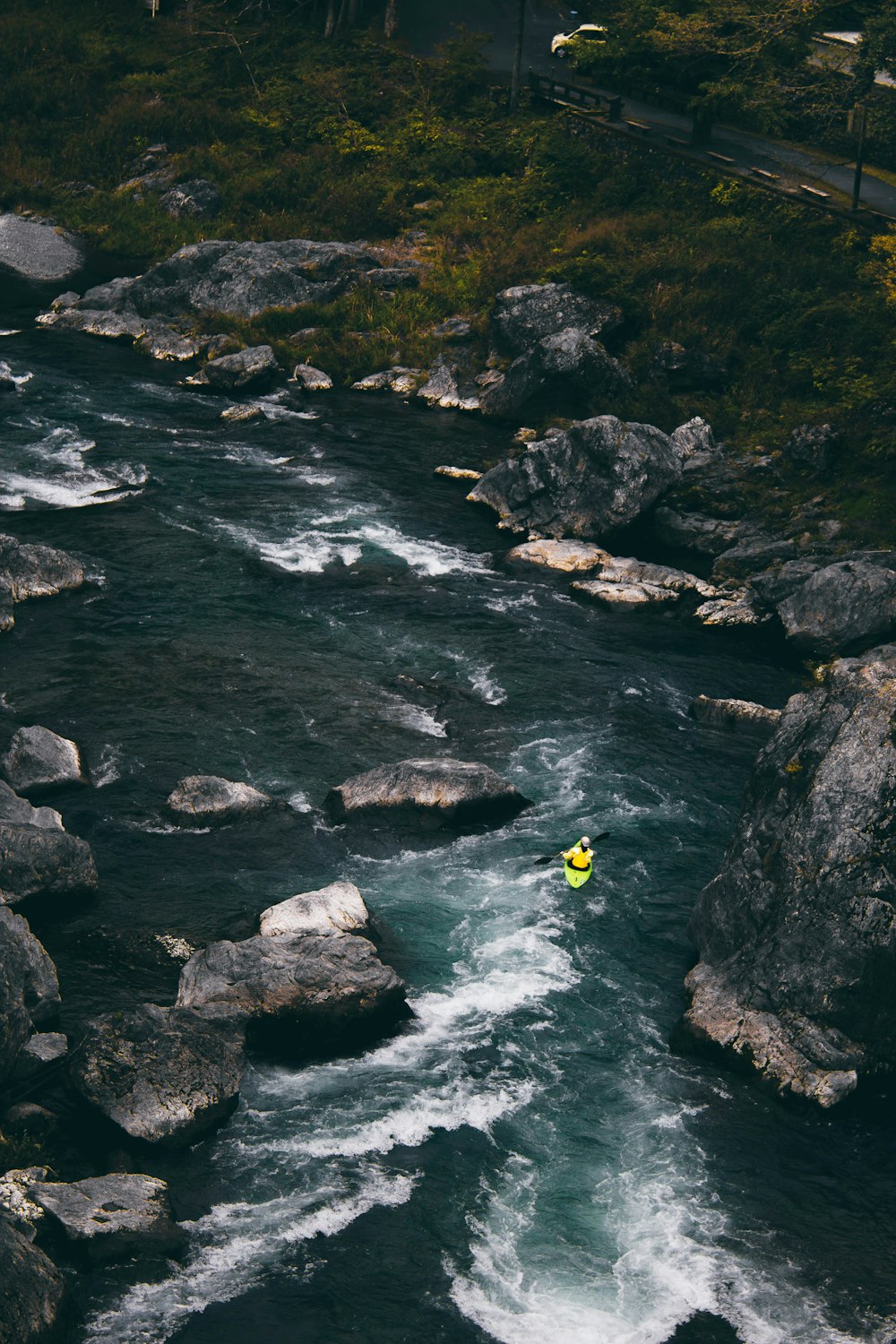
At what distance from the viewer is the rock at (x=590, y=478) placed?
42.7 metres

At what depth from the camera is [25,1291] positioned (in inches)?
664

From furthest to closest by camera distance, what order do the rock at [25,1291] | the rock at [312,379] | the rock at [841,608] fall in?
the rock at [312,379], the rock at [841,608], the rock at [25,1291]

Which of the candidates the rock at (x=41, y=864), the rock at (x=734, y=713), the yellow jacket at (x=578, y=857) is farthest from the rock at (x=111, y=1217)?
the rock at (x=734, y=713)

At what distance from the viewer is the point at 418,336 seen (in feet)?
184

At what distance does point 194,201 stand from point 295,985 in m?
52.2

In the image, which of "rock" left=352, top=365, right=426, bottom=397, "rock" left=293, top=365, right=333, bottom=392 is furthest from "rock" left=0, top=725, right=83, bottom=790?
"rock" left=352, top=365, right=426, bottom=397

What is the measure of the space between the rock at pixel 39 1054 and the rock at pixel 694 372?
117 feet

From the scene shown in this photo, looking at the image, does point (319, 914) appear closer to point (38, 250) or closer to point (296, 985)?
point (296, 985)

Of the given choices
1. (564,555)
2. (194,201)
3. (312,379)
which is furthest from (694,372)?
Answer: (194,201)

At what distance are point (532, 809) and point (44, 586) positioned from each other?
1519 centimetres

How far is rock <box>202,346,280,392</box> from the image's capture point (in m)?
52.8

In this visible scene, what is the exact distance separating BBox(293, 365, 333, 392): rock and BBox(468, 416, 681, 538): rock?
12761 millimetres

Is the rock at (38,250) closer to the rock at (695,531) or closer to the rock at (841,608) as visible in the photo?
the rock at (695,531)

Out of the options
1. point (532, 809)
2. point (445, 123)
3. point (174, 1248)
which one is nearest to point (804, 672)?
point (532, 809)
